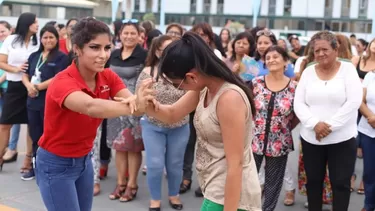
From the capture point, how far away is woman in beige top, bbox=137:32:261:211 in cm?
247

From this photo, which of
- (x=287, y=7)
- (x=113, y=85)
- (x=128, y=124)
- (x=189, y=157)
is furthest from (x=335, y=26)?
(x=113, y=85)

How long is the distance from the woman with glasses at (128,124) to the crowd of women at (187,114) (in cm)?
1

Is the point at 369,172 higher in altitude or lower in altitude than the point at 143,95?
lower

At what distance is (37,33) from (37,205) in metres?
2.21

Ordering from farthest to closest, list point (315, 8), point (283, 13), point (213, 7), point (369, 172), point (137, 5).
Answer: point (137, 5) → point (213, 7) → point (283, 13) → point (315, 8) → point (369, 172)

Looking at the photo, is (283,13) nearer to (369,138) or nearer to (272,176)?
(369,138)

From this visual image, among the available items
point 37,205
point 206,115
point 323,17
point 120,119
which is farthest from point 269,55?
point 323,17

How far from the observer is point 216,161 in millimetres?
2609

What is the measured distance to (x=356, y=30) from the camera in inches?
1801

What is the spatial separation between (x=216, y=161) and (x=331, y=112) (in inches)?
81.4

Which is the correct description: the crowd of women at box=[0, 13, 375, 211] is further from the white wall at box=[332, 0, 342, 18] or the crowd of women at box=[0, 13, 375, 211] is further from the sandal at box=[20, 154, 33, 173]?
the white wall at box=[332, 0, 342, 18]

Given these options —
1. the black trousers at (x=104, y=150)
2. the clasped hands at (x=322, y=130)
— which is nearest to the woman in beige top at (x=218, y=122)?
the clasped hands at (x=322, y=130)

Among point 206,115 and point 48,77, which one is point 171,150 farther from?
point 206,115

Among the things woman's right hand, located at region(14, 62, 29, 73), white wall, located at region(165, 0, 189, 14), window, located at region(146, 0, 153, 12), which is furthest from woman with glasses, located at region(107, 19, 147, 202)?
window, located at region(146, 0, 153, 12)
